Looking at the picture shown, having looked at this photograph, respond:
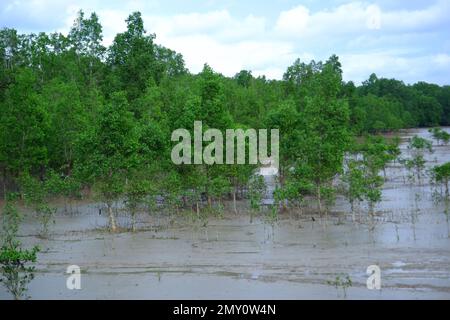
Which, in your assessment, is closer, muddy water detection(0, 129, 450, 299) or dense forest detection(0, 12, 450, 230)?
muddy water detection(0, 129, 450, 299)

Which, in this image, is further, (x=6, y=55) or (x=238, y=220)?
(x=6, y=55)

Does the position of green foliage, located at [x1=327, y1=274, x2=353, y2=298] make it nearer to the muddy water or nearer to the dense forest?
the muddy water

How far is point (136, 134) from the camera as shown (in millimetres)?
27906

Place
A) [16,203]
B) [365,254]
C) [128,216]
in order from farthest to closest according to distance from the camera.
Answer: [16,203] < [128,216] < [365,254]

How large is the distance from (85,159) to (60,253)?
6314 mm

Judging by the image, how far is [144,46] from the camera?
50438mm

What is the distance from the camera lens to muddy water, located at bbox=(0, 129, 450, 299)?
1728 cm

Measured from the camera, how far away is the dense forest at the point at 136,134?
27031 millimetres

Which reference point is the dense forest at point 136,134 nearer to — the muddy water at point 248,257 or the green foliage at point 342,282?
the muddy water at point 248,257

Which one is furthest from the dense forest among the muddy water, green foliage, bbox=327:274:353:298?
Result: green foliage, bbox=327:274:353:298

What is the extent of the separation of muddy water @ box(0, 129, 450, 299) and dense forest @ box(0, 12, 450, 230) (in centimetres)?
168

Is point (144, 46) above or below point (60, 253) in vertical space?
above
